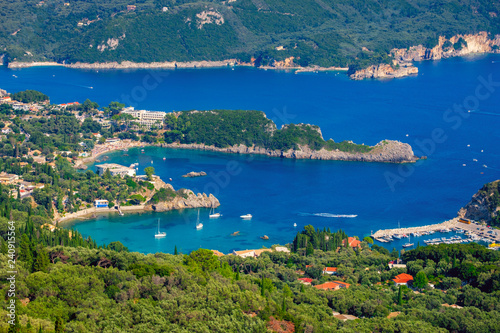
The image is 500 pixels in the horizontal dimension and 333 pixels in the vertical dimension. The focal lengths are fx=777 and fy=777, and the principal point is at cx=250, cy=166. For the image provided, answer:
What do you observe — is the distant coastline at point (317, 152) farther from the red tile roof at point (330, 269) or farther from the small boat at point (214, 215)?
the red tile roof at point (330, 269)

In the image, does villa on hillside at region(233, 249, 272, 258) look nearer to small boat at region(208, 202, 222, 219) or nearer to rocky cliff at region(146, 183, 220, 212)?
small boat at region(208, 202, 222, 219)

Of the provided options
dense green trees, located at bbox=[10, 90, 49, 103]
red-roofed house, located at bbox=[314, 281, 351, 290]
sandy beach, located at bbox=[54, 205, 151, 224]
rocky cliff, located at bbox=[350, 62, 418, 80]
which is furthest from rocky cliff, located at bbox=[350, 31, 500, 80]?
red-roofed house, located at bbox=[314, 281, 351, 290]

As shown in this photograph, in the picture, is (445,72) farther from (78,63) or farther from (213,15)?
(78,63)

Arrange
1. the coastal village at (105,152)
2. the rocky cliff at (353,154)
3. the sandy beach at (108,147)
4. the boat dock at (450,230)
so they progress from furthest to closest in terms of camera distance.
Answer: the rocky cliff at (353,154) → the sandy beach at (108,147) → the coastal village at (105,152) → the boat dock at (450,230)

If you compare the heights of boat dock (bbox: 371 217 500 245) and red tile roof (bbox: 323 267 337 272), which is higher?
boat dock (bbox: 371 217 500 245)

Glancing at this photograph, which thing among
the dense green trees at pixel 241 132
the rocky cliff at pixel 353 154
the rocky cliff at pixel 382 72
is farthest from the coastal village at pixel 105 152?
the rocky cliff at pixel 382 72

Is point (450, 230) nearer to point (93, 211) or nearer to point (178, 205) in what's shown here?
point (178, 205)
